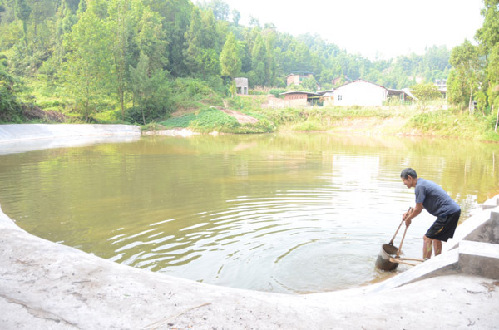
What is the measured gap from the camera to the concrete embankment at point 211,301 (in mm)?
2879

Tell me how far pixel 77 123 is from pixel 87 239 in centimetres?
3462

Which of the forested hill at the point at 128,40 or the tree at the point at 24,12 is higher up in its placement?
the tree at the point at 24,12

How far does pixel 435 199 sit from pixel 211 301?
3.95 meters

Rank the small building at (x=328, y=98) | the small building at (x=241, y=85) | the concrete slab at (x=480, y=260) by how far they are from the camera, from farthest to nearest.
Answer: the small building at (x=241, y=85), the small building at (x=328, y=98), the concrete slab at (x=480, y=260)

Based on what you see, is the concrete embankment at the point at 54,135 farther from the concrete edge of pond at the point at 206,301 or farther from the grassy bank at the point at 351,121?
the concrete edge of pond at the point at 206,301

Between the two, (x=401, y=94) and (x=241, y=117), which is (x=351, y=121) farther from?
(x=401, y=94)

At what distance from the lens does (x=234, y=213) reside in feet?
28.1

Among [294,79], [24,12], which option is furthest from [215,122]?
[294,79]

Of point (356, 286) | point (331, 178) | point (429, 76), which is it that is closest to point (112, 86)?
point (331, 178)

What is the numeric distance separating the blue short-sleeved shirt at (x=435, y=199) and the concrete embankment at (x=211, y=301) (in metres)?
1.57

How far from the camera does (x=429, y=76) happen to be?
130125 millimetres

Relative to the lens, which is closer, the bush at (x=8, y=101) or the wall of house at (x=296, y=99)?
the bush at (x=8, y=101)

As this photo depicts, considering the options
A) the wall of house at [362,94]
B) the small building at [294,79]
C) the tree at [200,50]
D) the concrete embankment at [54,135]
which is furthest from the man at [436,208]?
the small building at [294,79]

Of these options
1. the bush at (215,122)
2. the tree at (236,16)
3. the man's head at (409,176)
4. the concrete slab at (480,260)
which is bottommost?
the concrete slab at (480,260)
